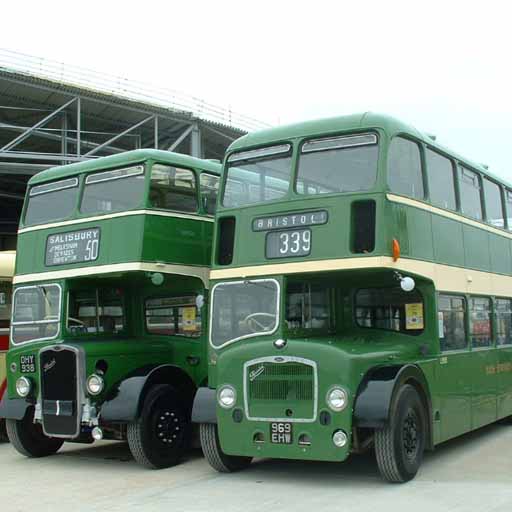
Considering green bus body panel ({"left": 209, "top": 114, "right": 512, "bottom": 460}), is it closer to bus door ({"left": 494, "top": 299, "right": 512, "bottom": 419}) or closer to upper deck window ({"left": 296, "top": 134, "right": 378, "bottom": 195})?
upper deck window ({"left": 296, "top": 134, "right": 378, "bottom": 195})

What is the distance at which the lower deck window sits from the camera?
981 centimetres

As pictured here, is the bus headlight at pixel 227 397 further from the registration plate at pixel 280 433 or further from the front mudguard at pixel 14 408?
the front mudguard at pixel 14 408

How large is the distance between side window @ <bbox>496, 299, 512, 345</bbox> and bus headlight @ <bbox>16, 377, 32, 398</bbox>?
22.6ft

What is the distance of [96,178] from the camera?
37.1ft

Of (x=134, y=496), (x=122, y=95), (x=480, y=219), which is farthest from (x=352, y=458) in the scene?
(x=122, y=95)

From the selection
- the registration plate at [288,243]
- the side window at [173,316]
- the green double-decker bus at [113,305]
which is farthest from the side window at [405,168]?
the side window at [173,316]

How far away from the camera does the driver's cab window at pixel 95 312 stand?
1106 cm

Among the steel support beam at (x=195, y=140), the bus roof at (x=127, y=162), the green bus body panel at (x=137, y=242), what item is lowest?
the green bus body panel at (x=137, y=242)

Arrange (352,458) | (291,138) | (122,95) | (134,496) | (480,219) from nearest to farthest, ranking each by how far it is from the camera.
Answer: (134,496) < (291,138) < (352,458) < (480,219) < (122,95)

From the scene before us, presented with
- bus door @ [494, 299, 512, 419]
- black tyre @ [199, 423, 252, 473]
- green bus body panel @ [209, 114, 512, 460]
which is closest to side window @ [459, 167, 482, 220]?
green bus body panel @ [209, 114, 512, 460]

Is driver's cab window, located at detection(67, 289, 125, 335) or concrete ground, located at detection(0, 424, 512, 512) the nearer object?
concrete ground, located at detection(0, 424, 512, 512)

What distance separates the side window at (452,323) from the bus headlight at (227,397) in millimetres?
2764

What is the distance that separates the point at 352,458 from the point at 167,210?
4.12 m

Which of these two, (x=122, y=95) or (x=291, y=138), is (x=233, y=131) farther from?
(x=291, y=138)
